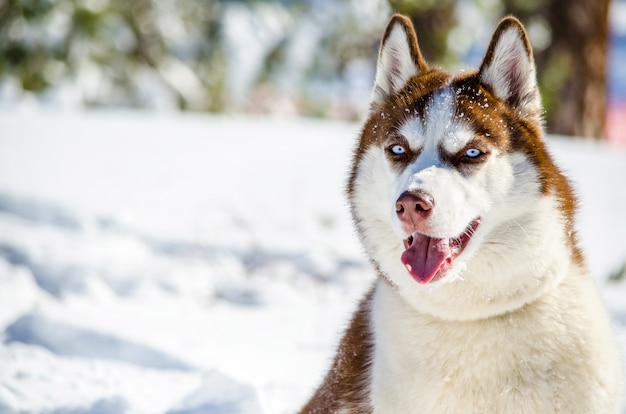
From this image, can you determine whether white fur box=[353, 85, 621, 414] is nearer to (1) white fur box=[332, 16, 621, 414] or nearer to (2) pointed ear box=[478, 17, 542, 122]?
(1) white fur box=[332, 16, 621, 414]

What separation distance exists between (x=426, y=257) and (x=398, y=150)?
0.38 m

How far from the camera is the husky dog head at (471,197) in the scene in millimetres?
1774

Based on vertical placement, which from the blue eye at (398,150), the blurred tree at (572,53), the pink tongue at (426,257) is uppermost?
the blue eye at (398,150)

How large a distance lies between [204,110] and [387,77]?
10.1 metres

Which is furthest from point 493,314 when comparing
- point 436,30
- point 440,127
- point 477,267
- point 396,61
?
point 436,30

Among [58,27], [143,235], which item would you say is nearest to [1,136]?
[143,235]

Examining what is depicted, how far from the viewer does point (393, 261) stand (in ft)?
6.37

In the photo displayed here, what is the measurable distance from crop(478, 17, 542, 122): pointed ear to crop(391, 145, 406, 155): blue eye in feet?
1.20

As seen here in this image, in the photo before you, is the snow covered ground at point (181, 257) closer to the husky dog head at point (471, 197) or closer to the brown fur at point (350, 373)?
the brown fur at point (350, 373)

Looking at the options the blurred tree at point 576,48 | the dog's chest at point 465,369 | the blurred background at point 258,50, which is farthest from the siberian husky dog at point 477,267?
the blurred tree at point 576,48

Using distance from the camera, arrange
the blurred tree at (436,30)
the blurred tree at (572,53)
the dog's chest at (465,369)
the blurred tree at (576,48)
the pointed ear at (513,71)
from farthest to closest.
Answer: the blurred tree at (576,48), the blurred tree at (572,53), the blurred tree at (436,30), the pointed ear at (513,71), the dog's chest at (465,369)

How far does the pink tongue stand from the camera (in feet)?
5.78

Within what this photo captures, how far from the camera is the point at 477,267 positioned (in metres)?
1.85

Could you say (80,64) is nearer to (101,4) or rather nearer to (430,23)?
(101,4)
